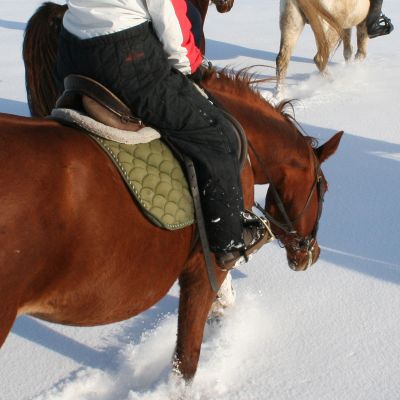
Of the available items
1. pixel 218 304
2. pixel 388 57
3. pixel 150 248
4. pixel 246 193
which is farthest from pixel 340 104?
pixel 150 248

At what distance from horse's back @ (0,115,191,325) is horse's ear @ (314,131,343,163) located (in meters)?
0.92

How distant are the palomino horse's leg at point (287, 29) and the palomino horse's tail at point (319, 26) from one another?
8.75 ft

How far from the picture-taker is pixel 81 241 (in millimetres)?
1642

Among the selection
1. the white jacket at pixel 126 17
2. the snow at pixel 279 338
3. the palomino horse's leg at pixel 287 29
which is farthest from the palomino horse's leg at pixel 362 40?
the white jacket at pixel 126 17

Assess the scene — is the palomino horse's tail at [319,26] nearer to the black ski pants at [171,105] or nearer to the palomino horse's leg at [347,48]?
the black ski pants at [171,105]

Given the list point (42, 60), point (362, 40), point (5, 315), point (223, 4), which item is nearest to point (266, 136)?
point (42, 60)

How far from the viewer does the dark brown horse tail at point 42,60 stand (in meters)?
2.69

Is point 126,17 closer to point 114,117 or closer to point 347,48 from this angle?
point 114,117

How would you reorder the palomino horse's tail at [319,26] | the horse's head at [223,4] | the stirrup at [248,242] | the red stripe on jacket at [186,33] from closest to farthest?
the red stripe on jacket at [186,33] → the stirrup at [248,242] → the palomino horse's tail at [319,26] → the horse's head at [223,4]

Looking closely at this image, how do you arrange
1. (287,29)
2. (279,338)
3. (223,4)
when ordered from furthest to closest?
1. (287,29)
2. (223,4)
3. (279,338)

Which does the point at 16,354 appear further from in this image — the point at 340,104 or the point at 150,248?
the point at 340,104

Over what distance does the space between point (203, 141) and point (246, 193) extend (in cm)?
41

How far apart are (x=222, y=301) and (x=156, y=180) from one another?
1.30m

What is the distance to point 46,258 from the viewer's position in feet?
5.15
